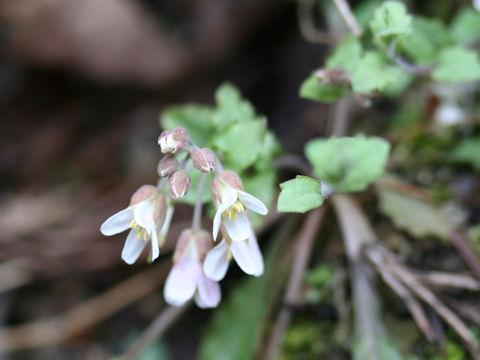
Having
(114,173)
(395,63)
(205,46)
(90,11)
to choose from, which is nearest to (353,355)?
(395,63)

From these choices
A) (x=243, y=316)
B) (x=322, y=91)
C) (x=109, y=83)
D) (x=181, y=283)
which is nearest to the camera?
(x=181, y=283)

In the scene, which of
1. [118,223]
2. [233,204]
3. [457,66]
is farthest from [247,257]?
[457,66]

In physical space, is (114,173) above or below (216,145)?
above

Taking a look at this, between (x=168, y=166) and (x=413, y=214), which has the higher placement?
(x=168, y=166)

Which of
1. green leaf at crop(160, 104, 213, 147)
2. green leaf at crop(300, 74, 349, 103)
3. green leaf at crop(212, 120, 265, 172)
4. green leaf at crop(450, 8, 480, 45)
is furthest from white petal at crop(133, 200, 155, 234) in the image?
green leaf at crop(450, 8, 480, 45)

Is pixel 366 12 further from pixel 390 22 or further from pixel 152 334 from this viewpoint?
pixel 152 334

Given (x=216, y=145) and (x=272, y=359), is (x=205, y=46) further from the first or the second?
(x=272, y=359)

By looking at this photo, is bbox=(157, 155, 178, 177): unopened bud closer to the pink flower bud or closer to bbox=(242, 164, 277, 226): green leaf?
the pink flower bud
